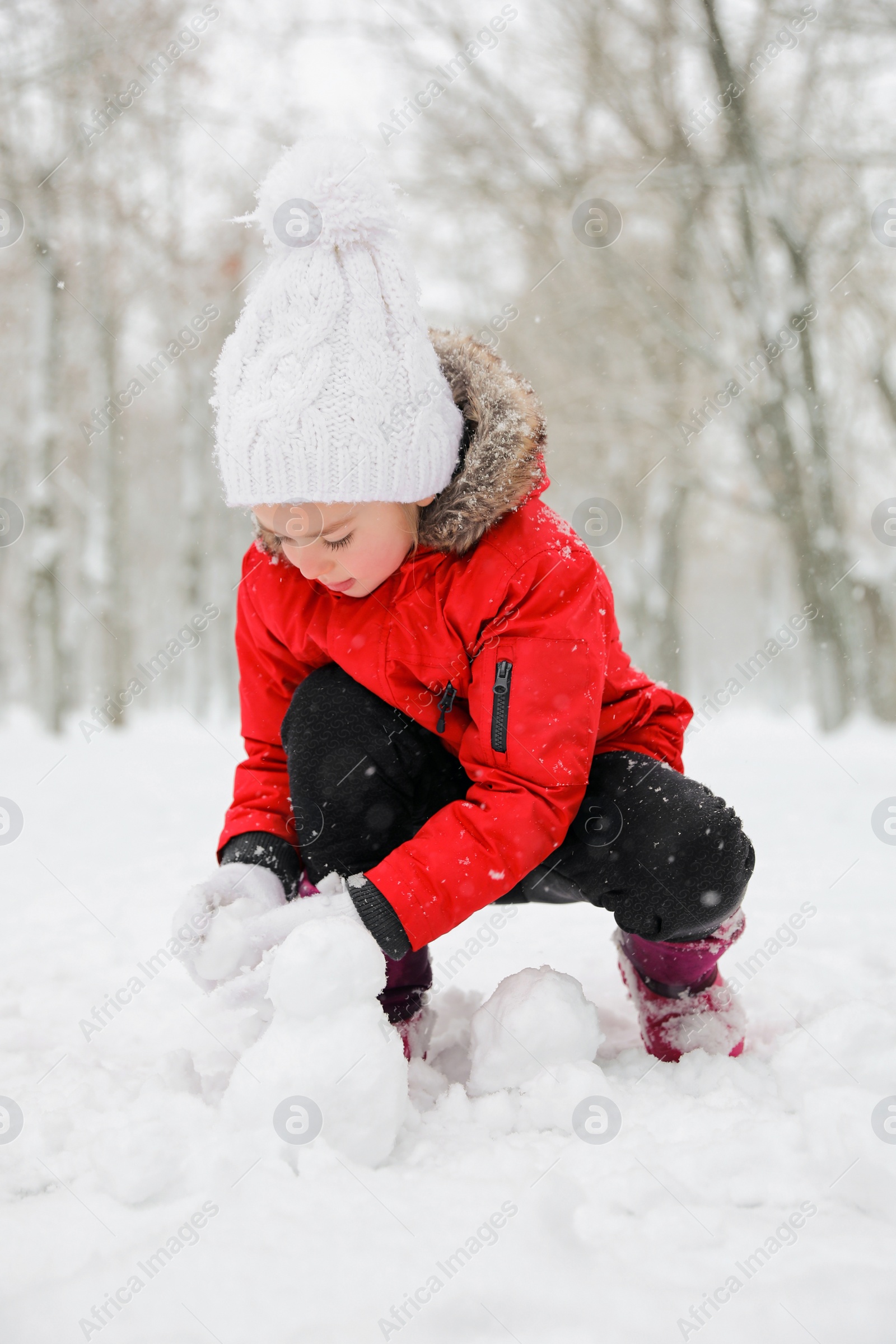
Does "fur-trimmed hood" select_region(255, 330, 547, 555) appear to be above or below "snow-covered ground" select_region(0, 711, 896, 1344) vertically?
above

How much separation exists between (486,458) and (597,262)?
731 centimetres

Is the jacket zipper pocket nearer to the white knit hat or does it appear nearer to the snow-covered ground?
the white knit hat

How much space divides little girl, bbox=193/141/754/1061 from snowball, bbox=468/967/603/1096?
154 mm

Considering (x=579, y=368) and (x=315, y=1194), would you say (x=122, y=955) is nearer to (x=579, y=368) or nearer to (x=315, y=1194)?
(x=315, y=1194)

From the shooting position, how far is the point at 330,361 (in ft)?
4.64

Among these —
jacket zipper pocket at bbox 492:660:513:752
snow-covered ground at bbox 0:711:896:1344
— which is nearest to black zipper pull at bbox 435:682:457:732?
jacket zipper pocket at bbox 492:660:513:752

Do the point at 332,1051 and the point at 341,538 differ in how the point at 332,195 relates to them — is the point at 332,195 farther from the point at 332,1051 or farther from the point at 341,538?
the point at 332,1051

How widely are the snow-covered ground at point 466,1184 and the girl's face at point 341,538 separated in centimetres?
75

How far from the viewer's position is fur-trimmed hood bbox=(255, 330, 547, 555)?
1.46 m

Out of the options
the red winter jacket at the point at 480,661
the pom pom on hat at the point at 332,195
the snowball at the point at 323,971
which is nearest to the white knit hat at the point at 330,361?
the pom pom on hat at the point at 332,195

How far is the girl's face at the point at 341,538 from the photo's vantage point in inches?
57.4

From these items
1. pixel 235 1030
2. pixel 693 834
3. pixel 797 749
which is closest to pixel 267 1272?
pixel 235 1030

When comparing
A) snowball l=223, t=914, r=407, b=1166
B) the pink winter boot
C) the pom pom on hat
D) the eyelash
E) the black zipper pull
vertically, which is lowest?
the pink winter boot

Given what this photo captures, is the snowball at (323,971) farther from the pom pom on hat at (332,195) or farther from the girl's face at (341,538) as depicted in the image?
the pom pom on hat at (332,195)
